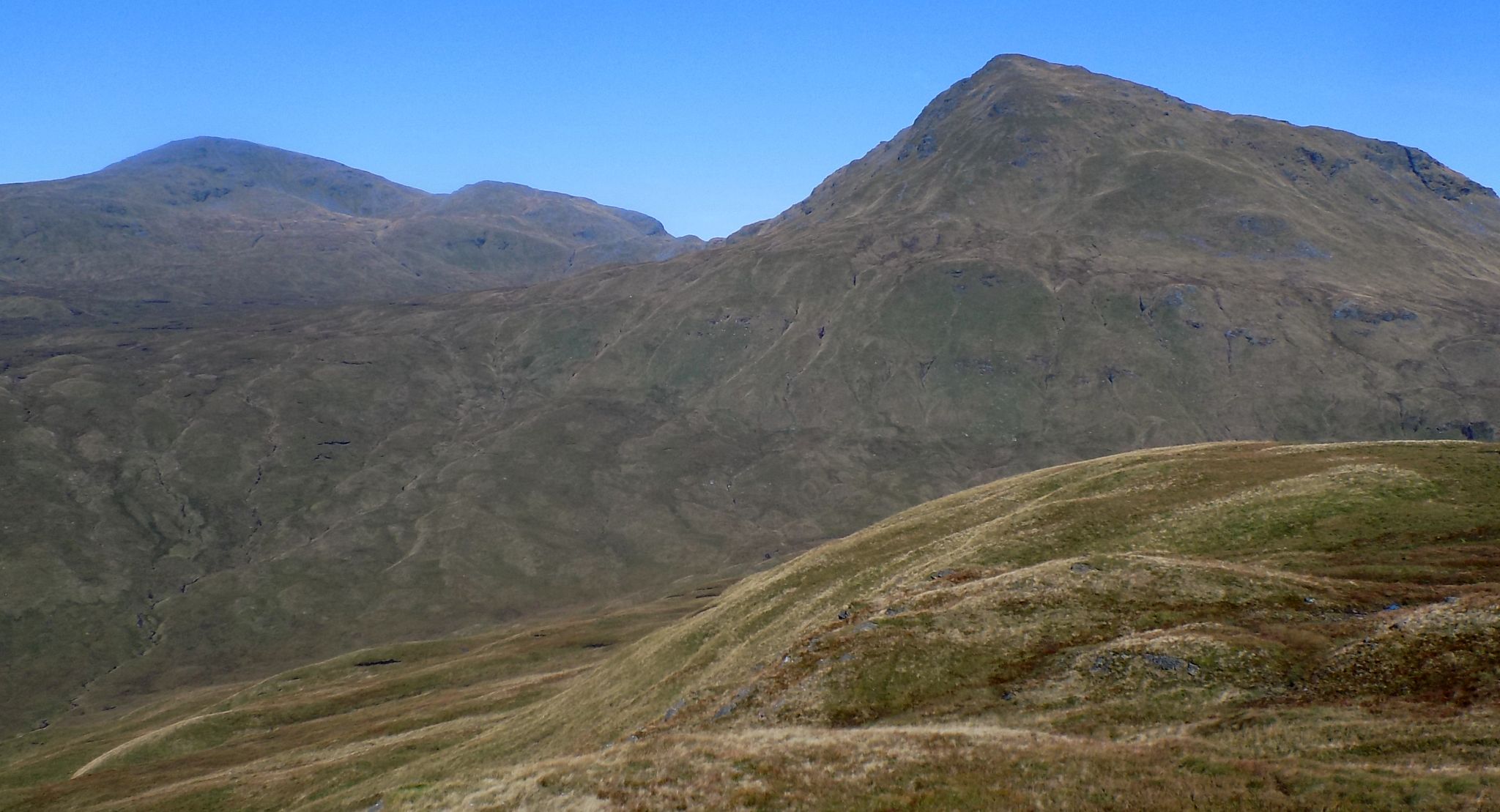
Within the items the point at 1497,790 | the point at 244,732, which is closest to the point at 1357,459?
the point at 1497,790

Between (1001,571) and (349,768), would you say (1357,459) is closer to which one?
(1001,571)

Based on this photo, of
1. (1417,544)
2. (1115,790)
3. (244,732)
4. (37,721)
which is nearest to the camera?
(1115,790)

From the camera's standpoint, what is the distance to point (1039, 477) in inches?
3492

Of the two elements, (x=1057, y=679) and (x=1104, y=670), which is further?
(x=1057, y=679)

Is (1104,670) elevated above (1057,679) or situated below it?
above

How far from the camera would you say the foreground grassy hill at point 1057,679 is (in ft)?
91.6

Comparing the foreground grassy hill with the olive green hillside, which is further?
the foreground grassy hill

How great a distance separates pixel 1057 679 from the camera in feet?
132

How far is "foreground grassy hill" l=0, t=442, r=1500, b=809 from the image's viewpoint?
27906mm

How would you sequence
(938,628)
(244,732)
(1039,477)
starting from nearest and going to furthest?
(938,628), (1039,477), (244,732)

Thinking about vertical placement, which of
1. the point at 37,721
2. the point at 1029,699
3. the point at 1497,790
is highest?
the point at 1497,790

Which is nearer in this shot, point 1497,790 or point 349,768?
point 1497,790

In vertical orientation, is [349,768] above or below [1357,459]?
below

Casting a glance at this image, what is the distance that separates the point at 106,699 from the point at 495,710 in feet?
521
